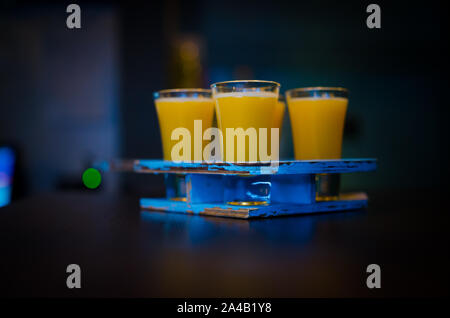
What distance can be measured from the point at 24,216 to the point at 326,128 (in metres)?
0.71

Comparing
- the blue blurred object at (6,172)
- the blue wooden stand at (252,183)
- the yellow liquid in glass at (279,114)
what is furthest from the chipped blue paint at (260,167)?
the blue blurred object at (6,172)

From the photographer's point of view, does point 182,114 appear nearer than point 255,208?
No

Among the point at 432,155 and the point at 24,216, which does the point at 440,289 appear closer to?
the point at 24,216

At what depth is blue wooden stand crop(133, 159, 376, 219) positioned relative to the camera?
2.93 feet

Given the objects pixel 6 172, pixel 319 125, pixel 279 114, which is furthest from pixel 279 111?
pixel 6 172

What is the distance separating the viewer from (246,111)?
37.4 inches

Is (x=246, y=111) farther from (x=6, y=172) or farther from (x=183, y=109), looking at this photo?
(x=6, y=172)

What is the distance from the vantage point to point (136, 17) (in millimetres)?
3674

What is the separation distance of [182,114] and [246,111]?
7.6 inches

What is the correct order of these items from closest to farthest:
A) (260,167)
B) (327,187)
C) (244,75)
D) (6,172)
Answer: (260,167) → (327,187) → (6,172) → (244,75)

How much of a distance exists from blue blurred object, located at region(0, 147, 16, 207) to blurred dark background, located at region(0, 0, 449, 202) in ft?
1.93

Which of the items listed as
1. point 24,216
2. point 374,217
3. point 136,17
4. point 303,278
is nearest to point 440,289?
point 303,278

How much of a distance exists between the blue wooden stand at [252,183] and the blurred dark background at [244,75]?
13.1 feet

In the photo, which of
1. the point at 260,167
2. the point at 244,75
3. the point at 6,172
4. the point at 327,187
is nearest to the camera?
the point at 260,167
